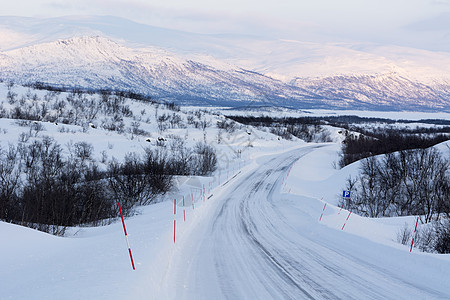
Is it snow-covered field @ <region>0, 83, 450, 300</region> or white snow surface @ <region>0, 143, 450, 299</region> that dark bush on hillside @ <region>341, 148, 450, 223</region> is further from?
white snow surface @ <region>0, 143, 450, 299</region>

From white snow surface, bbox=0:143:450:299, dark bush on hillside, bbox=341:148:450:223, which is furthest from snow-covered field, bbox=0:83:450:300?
dark bush on hillside, bbox=341:148:450:223

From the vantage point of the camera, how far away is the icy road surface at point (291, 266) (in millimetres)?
7938

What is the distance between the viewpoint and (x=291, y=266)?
987 centimetres

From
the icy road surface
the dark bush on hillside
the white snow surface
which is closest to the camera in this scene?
the white snow surface

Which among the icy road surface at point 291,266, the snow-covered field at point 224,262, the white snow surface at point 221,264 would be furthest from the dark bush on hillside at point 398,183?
the white snow surface at point 221,264

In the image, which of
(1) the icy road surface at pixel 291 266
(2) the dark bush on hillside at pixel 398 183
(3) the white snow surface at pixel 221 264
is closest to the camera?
(3) the white snow surface at pixel 221 264

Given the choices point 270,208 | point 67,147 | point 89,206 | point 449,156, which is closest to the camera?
point 270,208

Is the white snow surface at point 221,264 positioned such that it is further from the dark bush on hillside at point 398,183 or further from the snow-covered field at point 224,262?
the dark bush on hillside at point 398,183

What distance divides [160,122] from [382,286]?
125 m

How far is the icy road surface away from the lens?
26.0 ft

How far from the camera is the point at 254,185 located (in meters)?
32.3

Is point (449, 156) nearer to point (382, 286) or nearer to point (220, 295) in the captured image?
point (382, 286)

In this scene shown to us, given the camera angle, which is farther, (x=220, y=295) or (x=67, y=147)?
(x=67, y=147)

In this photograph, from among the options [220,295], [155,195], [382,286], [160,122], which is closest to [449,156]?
[155,195]
